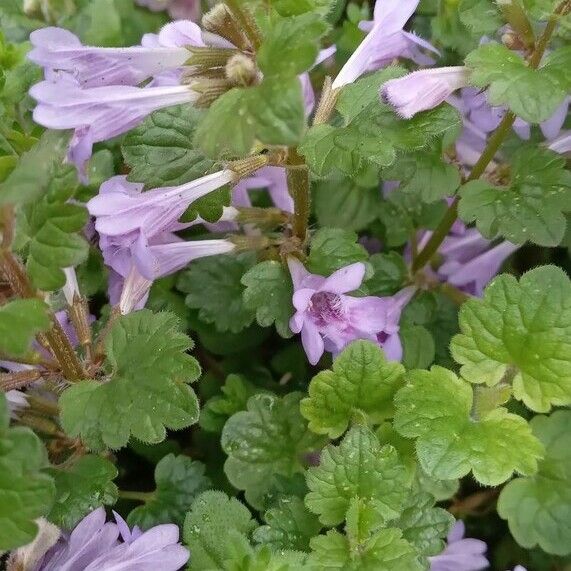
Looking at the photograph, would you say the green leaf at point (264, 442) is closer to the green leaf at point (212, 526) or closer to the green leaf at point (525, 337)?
the green leaf at point (212, 526)

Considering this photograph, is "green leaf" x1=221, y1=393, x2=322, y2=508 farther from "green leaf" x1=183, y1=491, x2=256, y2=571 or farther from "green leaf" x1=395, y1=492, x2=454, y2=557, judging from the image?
"green leaf" x1=395, y1=492, x2=454, y2=557

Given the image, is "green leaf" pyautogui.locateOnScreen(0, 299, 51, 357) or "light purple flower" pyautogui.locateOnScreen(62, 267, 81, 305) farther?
"light purple flower" pyautogui.locateOnScreen(62, 267, 81, 305)

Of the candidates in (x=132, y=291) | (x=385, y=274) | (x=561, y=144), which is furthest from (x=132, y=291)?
(x=561, y=144)

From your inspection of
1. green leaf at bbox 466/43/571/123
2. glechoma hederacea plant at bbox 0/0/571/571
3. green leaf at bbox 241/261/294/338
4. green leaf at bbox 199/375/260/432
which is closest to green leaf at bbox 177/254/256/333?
glechoma hederacea plant at bbox 0/0/571/571

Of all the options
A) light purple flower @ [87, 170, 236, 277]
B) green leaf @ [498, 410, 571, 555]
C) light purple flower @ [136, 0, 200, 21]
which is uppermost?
light purple flower @ [87, 170, 236, 277]

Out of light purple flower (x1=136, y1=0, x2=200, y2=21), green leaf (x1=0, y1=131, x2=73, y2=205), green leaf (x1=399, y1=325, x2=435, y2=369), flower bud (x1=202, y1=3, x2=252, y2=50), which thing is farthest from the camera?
light purple flower (x1=136, y1=0, x2=200, y2=21)

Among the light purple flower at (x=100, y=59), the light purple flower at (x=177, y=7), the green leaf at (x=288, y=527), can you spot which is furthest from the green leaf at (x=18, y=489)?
the light purple flower at (x=177, y=7)

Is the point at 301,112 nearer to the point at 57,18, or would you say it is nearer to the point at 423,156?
the point at 423,156

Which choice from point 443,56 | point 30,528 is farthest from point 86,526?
point 443,56
